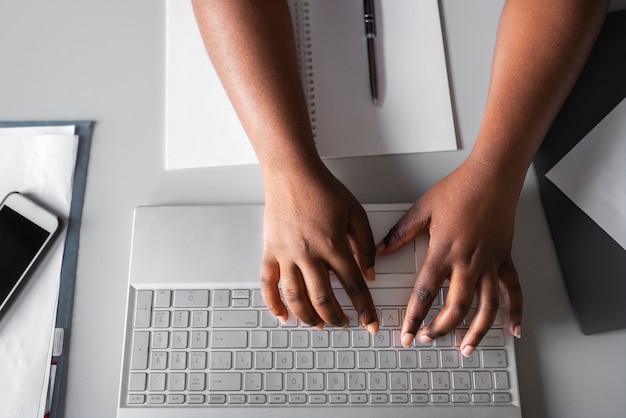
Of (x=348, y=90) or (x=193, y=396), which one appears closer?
(x=193, y=396)

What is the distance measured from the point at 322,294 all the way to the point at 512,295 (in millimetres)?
215

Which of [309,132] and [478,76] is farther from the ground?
[478,76]

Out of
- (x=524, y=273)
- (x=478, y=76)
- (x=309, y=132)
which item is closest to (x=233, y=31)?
(x=309, y=132)

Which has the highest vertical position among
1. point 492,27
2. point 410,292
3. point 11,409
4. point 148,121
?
point 492,27

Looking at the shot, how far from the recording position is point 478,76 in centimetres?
63

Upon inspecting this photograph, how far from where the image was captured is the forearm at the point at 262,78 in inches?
21.6

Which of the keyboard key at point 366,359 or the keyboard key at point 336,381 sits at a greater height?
the keyboard key at point 366,359

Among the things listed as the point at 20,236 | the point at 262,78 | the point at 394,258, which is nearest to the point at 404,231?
the point at 394,258

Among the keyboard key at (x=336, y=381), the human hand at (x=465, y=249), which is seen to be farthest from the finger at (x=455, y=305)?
the keyboard key at (x=336, y=381)

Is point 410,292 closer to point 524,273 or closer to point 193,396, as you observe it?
point 524,273

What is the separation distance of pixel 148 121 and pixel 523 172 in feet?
1.57

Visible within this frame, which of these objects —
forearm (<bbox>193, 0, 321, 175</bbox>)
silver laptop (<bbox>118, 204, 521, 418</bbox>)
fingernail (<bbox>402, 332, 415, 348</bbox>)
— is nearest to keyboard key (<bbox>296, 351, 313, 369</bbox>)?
silver laptop (<bbox>118, 204, 521, 418</bbox>)

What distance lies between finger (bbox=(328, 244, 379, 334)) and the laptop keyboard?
0.02 meters

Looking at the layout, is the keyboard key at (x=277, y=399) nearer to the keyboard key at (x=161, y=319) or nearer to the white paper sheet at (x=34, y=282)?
the keyboard key at (x=161, y=319)
